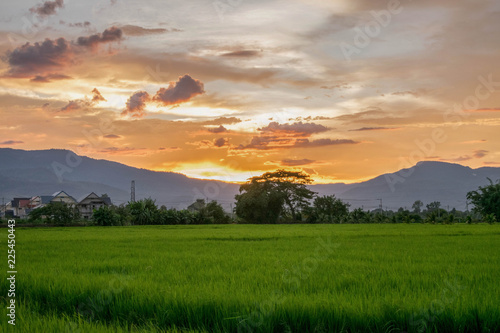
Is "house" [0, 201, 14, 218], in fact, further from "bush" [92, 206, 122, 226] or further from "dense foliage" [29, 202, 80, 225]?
"bush" [92, 206, 122, 226]

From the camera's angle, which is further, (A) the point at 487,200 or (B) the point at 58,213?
(A) the point at 487,200

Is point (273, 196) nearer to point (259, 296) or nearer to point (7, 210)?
point (259, 296)

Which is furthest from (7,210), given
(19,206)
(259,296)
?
(259,296)

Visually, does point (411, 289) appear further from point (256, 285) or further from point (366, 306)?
point (256, 285)

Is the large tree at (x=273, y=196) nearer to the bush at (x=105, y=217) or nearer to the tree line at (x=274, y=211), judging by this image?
the tree line at (x=274, y=211)

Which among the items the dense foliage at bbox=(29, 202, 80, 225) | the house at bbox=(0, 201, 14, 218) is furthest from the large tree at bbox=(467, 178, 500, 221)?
the house at bbox=(0, 201, 14, 218)

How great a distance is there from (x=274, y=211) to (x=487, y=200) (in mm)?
20789

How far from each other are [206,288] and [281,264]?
9.78 ft

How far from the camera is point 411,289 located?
232 inches

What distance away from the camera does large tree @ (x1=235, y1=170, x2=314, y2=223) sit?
45.9 meters

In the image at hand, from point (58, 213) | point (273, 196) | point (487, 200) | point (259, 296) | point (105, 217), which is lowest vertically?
point (259, 296)

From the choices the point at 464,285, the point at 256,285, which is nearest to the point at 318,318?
the point at 256,285

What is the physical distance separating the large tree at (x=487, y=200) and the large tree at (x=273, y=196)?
Result: 1701 cm

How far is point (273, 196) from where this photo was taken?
46750 millimetres
